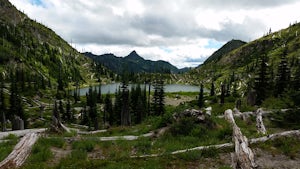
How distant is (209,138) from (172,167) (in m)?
5.21

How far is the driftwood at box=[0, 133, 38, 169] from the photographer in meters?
10.4

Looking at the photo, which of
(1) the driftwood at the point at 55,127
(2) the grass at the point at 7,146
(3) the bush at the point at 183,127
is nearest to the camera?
(2) the grass at the point at 7,146

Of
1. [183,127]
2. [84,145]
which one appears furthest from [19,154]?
[183,127]

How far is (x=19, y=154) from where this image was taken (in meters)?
11.3

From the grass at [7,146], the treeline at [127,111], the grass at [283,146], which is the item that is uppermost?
the grass at [283,146]

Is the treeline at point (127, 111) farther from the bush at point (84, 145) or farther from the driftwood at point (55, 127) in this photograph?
the bush at point (84, 145)

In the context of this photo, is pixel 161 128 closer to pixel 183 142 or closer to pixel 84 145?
pixel 183 142

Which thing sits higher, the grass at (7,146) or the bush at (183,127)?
the bush at (183,127)

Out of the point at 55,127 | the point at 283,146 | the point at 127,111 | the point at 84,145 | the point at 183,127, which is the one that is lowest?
the point at 127,111

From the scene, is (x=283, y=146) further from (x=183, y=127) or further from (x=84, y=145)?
(x=84, y=145)

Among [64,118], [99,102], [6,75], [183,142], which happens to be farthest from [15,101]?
[6,75]

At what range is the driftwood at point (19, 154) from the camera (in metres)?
10.4

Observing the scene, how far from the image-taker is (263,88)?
47.3 metres

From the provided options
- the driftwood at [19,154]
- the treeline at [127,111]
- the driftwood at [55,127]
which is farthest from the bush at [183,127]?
the treeline at [127,111]
